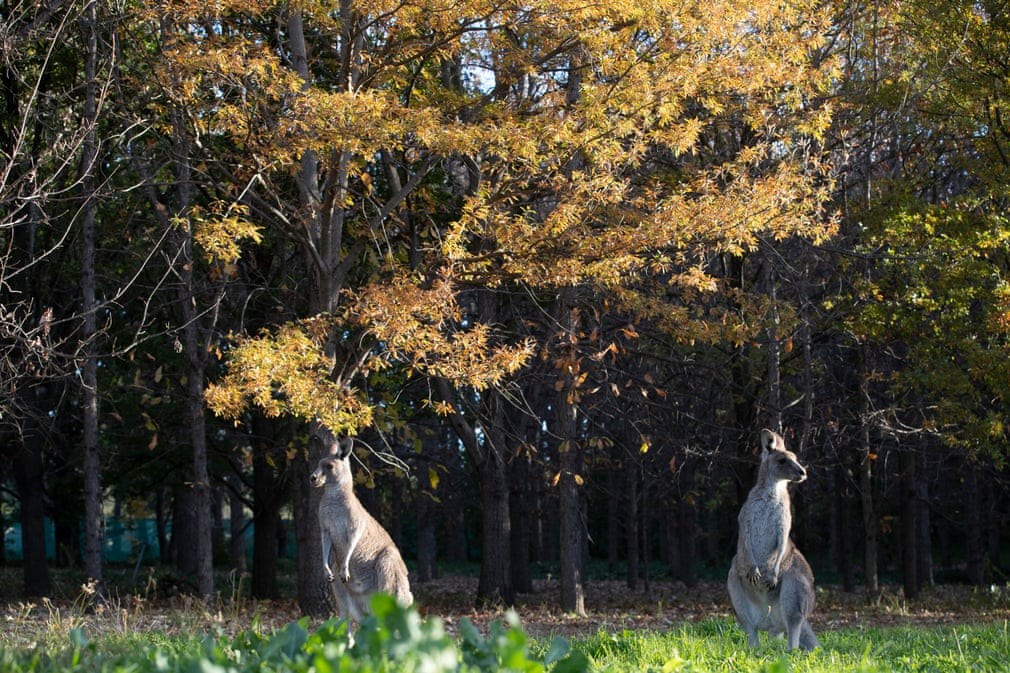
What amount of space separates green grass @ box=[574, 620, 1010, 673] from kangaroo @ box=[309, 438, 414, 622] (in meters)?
2.08

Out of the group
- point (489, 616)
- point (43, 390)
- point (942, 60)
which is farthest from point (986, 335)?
point (43, 390)

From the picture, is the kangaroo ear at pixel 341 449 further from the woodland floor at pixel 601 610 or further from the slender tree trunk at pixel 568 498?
the slender tree trunk at pixel 568 498

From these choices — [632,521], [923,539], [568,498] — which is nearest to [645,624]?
[568,498]

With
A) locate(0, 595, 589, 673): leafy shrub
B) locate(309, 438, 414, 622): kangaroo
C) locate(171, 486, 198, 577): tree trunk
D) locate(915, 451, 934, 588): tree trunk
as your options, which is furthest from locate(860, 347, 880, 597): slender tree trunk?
locate(171, 486, 198, 577): tree trunk

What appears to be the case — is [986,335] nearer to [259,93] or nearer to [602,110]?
[602,110]

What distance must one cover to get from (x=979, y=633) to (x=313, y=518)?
753 cm

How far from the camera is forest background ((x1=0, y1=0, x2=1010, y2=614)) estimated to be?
1318 cm

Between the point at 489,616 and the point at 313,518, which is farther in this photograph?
the point at 489,616

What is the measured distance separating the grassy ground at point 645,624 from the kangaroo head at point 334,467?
1.21 metres

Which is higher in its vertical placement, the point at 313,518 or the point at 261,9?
the point at 261,9

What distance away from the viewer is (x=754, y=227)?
537 inches

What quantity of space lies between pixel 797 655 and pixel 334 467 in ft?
15.2

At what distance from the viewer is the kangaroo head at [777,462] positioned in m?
9.63

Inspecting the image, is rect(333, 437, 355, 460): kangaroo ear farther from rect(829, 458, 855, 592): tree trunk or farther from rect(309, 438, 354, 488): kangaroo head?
rect(829, 458, 855, 592): tree trunk
